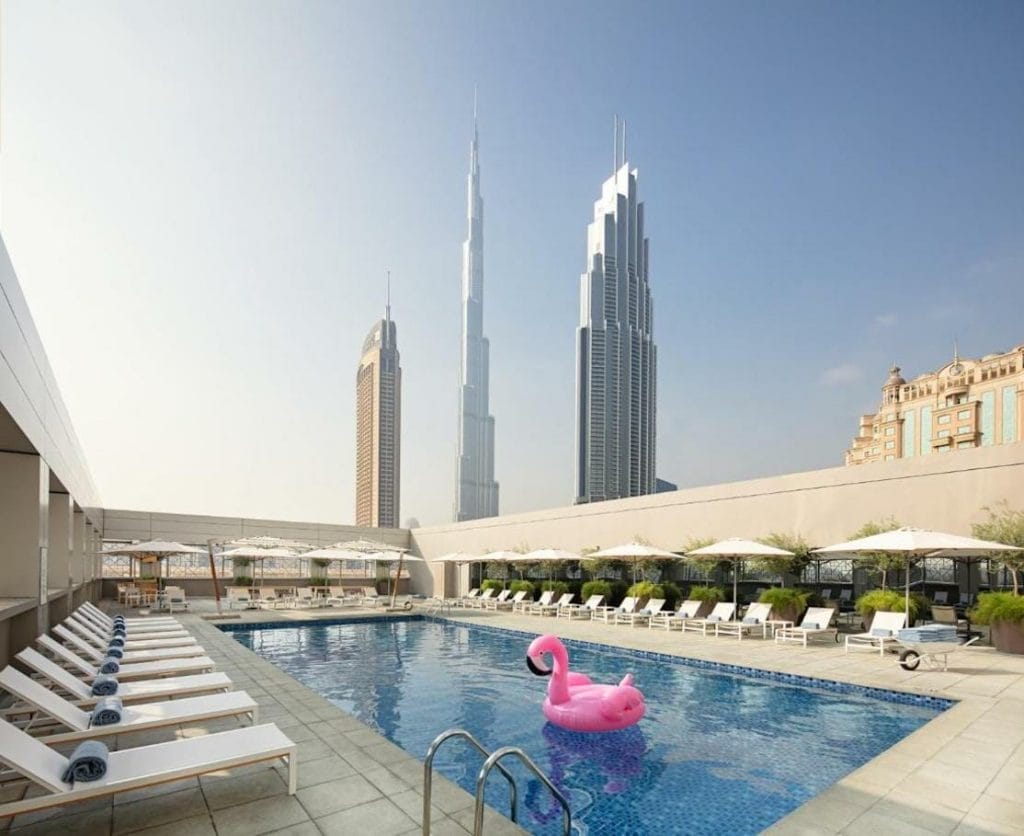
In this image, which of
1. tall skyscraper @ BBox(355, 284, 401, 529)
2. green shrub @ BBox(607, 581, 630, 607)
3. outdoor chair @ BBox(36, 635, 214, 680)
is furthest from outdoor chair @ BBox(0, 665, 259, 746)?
tall skyscraper @ BBox(355, 284, 401, 529)

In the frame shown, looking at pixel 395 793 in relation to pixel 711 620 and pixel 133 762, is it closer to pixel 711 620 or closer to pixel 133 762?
pixel 133 762

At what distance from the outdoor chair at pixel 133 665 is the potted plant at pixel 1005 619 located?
12790 mm

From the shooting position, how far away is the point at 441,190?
83.3 feet

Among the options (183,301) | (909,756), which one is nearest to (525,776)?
(909,756)

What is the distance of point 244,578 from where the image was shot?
25.1 m

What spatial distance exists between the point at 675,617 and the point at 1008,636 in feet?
20.9

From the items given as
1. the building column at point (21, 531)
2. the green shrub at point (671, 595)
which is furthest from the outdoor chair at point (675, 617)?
the building column at point (21, 531)

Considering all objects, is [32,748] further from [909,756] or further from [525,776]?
[909,756]

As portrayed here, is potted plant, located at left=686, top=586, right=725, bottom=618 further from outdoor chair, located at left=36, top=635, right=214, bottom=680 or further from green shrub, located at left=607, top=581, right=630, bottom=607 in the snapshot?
outdoor chair, located at left=36, top=635, right=214, bottom=680

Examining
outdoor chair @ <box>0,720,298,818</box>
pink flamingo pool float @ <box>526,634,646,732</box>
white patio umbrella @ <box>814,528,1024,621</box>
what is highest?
white patio umbrella @ <box>814,528,1024,621</box>

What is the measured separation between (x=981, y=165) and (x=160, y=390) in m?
32.6

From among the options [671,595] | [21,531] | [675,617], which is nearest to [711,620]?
[675,617]

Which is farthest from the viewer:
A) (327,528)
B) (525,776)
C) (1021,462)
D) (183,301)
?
(327,528)

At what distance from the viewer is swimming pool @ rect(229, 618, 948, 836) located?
206 inches
